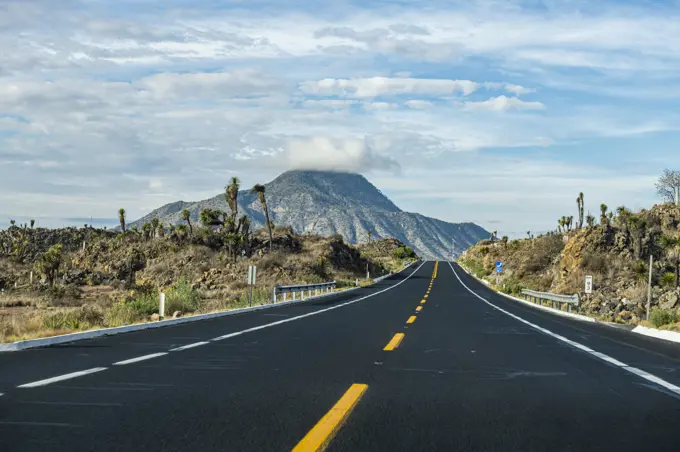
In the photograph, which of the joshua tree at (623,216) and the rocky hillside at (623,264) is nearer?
the rocky hillside at (623,264)

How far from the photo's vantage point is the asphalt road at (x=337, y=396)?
545 cm

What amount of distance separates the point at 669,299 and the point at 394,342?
31.8m

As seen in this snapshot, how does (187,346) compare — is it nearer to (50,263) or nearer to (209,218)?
(50,263)

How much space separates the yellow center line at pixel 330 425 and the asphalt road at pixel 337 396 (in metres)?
0.02

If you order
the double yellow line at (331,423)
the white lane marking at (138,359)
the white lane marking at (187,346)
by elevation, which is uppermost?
the double yellow line at (331,423)

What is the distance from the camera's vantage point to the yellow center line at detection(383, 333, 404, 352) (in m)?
12.7

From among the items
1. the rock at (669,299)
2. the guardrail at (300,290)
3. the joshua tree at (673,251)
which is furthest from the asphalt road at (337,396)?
the joshua tree at (673,251)

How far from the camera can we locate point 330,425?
19.5 feet

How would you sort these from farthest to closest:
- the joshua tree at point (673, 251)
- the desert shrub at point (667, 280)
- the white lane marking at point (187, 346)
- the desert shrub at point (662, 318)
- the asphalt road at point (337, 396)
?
the joshua tree at point (673, 251) → the desert shrub at point (667, 280) → the desert shrub at point (662, 318) → the white lane marking at point (187, 346) → the asphalt road at point (337, 396)

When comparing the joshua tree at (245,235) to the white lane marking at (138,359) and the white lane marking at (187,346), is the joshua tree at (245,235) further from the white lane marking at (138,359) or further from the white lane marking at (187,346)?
the white lane marking at (138,359)

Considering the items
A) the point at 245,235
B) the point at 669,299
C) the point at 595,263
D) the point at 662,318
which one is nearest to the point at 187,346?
the point at 662,318

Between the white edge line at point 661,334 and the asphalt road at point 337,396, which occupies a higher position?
the asphalt road at point 337,396

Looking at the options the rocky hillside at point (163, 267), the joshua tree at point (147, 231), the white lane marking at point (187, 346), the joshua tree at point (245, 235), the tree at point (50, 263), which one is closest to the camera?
the white lane marking at point (187, 346)

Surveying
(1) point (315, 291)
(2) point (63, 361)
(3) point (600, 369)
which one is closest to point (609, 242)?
(1) point (315, 291)
